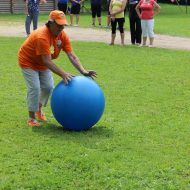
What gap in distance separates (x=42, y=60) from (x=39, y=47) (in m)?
0.22

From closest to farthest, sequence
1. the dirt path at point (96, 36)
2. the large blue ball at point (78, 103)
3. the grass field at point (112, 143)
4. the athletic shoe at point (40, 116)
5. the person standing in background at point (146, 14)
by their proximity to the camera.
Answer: the grass field at point (112, 143) < the large blue ball at point (78, 103) < the athletic shoe at point (40, 116) < the person standing in background at point (146, 14) < the dirt path at point (96, 36)

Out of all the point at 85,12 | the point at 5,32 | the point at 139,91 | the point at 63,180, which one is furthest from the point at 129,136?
the point at 85,12

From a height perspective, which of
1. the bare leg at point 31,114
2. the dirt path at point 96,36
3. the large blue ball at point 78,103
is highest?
the large blue ball at point 78,103

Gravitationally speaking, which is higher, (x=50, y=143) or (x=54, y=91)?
(x=54, y=91)

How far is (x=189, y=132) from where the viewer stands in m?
7.21

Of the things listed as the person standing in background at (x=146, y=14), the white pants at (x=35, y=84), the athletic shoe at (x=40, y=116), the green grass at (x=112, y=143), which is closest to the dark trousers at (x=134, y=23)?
the person standing in background at (x=146, y=14)

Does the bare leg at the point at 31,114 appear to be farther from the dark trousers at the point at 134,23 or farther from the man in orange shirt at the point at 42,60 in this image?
the dark trousers at the point at 134,23

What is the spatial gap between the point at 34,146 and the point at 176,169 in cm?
179

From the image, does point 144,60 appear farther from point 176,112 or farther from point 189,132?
point 189,132

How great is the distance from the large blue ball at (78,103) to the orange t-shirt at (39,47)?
0.50m

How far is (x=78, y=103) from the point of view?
691cm

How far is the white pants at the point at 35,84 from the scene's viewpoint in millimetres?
7352

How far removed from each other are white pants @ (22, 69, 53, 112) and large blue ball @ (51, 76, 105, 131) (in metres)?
0.36

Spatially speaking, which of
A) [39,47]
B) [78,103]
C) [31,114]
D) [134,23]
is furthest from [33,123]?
[134,23]
